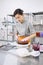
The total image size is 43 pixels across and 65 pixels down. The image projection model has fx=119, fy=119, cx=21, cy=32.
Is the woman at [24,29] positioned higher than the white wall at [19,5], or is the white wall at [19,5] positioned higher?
the white wall at [19,5]

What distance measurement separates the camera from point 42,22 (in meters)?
2.91

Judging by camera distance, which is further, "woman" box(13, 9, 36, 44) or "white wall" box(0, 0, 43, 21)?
"white wall" box(0, 0, 43, 21)

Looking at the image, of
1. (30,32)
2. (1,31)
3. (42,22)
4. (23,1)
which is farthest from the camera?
(1,31)

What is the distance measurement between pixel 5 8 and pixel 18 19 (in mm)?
2412

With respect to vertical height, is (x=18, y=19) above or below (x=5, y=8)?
below

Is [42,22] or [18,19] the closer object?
[18,19]

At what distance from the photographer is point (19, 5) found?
3.30 metres

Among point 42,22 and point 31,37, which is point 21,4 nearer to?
point 42,22

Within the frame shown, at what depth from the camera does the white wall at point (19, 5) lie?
3122mm

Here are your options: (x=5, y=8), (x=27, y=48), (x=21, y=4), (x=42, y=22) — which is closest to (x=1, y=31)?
(x=5, y=8)

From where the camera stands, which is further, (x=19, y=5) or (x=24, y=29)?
(x=19, y=5)

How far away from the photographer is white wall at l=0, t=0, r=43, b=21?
10.2 ft

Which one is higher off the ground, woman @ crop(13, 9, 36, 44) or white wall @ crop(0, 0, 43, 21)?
white wall @ crop(0, 0, 43, 21)

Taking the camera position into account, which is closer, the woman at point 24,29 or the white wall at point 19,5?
the woman at point 24,29
